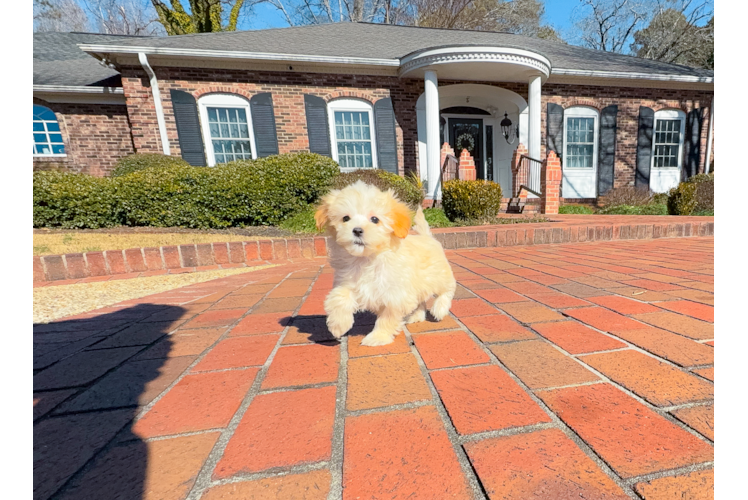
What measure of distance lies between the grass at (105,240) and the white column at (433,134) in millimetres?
6379

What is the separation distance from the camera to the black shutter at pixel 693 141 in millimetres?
12609

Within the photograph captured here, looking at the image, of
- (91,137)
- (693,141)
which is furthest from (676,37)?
(91,137)

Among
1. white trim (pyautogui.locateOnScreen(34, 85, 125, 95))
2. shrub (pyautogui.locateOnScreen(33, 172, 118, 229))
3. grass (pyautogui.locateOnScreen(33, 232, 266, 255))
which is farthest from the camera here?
white trim (pyautogui.locateOnScreen(34, 85, 125, 95))

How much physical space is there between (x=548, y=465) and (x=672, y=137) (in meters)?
17.5

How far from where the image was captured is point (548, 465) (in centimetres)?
89

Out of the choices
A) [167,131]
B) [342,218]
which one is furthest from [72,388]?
[167,131]

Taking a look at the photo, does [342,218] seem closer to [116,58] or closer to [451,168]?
[451,168]

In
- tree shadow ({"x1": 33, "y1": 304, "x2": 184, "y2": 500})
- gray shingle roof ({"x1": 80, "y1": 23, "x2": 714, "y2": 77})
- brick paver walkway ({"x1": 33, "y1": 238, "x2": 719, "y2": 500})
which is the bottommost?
brick paver walkway ({"x1": 33, "y1": 238, "x2": 719, "y2": 500})

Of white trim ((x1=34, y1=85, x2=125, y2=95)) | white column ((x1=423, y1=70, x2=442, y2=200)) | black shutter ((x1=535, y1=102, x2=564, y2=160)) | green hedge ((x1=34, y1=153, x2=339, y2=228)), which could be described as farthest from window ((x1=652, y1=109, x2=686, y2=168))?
white trim ((x1=34, y1=85, x2=125, y2=95))

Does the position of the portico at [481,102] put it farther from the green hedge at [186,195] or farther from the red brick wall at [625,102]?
the green hedge at [186,195]

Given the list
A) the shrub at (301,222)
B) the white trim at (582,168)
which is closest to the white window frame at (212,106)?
the shrub at (301,222)

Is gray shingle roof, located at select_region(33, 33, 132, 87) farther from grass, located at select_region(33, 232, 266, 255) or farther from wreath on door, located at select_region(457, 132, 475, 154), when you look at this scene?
wreath on door, located at select_region(457, 132, 475, 154)

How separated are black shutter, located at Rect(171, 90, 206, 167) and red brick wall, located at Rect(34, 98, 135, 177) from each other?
226cm

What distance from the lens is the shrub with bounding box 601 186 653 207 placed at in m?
11.5
